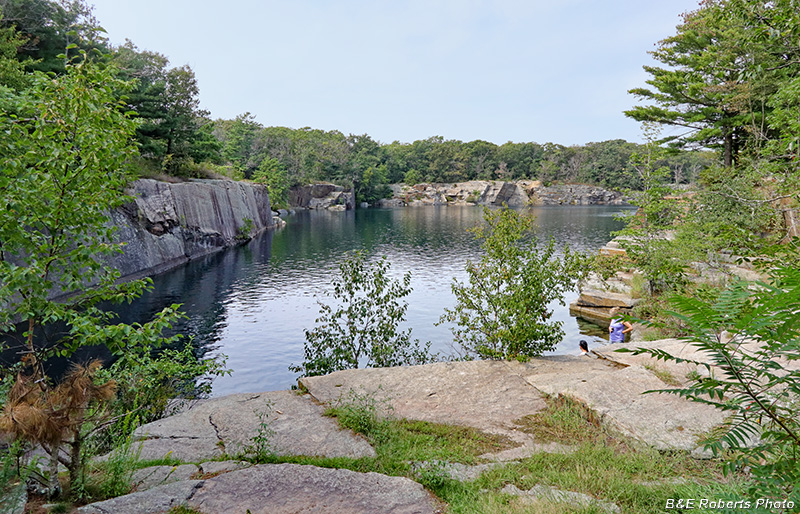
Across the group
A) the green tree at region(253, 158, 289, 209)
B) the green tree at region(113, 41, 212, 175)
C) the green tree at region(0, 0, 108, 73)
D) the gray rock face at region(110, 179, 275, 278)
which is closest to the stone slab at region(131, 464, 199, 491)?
the gray rock face at region(110, 179, 275, 278)

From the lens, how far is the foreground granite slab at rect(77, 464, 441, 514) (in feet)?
13.3

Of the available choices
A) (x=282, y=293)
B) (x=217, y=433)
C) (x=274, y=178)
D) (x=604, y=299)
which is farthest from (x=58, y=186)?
(x=274, y=178)

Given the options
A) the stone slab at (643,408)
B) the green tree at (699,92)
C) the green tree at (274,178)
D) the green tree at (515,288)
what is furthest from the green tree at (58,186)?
the green tree at (274,178)

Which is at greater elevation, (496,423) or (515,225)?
(515,225)

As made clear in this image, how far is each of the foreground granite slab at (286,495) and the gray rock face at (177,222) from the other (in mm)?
17768

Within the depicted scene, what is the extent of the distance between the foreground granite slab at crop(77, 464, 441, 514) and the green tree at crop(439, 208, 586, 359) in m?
5.68

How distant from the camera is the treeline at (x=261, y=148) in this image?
73.5 feet

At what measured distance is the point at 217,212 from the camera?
3631 cm

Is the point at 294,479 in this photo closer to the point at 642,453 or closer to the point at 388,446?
the point at 388,446

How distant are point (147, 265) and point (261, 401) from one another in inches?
830

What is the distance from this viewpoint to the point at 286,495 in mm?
4352

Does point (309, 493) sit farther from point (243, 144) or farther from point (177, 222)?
point (243, 144)

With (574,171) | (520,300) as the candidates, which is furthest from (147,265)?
(574,171)

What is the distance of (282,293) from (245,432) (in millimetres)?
16746
